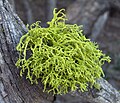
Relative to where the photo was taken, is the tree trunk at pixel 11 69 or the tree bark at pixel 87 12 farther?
the tree bark at pixel 87 12

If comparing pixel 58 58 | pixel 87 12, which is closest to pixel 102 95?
pixel 58 58

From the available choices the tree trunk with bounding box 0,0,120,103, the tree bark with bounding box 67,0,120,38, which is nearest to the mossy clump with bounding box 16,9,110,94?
the tree trunk with bounding box 0,0,120,103

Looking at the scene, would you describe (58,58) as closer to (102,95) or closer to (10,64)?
(10,64)

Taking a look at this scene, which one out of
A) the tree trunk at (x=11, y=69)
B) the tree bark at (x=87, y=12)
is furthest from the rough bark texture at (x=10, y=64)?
the tree bark at (x=87, y=12)

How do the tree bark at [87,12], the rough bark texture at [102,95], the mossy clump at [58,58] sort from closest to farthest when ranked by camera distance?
the mossy clump at [58,58] → the rough bark texture at [102,95] → the tree bark at [87,12]

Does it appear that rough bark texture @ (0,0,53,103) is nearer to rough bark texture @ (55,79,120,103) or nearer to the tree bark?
rough bark texture @ (55,79,120,103)

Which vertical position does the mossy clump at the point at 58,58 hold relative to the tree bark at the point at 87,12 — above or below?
below

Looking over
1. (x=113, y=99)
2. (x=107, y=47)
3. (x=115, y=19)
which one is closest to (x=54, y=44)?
(x=113, y=99)

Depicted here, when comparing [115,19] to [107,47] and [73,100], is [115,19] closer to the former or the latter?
[107,47]

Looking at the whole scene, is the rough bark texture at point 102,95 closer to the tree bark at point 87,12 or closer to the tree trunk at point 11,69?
the tree trunk at point 11,69
